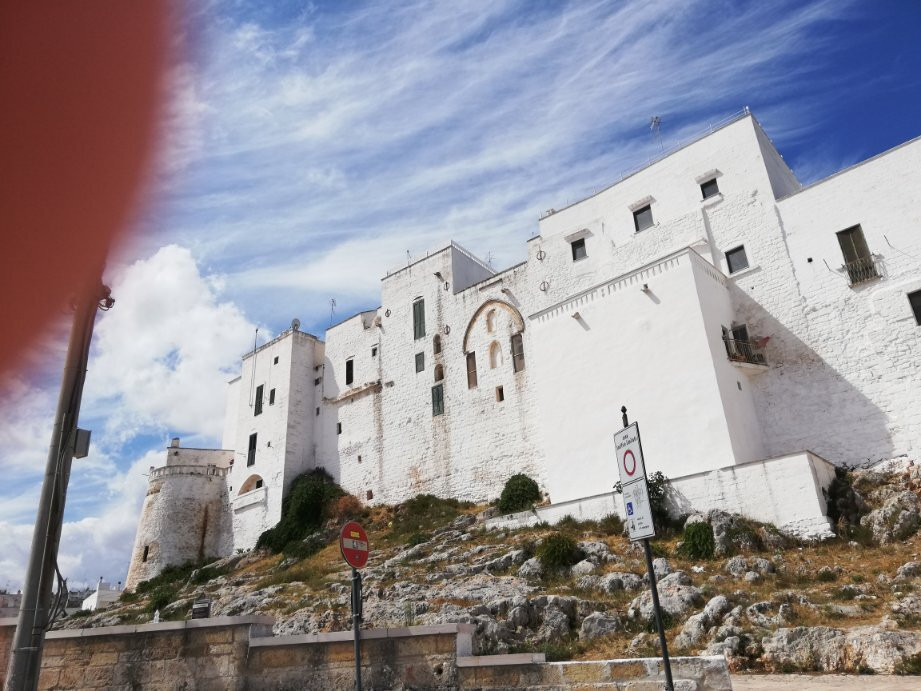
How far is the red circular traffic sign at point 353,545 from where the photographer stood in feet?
25.6

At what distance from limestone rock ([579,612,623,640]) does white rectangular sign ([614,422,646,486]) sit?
5.53 metres

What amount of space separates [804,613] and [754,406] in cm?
1107

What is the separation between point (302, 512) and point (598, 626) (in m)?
23.4

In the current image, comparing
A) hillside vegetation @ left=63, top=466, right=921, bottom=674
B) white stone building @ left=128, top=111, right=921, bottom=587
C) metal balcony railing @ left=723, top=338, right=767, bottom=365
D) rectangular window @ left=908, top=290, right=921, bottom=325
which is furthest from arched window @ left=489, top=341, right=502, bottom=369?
rectangular window @ left=908, top=290, right=921, bottom=325

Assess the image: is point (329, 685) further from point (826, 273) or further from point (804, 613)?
point (826, 273)

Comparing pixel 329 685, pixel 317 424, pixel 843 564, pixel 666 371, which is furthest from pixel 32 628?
pixel 317 424

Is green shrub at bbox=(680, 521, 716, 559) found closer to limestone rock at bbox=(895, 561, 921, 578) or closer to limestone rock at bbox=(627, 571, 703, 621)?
limestone rock at bbox=(627, 571, 703, 621)

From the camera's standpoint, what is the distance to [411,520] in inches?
1096

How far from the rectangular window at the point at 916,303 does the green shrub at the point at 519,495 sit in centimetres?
1348

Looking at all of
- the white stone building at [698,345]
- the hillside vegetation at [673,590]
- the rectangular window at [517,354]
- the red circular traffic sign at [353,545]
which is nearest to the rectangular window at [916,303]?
the white stone building at [698,345]

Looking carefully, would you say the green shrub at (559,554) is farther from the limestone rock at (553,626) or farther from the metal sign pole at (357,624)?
the metal sign pole at (357,624)

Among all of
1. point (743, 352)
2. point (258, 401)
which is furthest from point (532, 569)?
point (258, 401)

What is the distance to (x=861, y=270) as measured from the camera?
20.0 metres

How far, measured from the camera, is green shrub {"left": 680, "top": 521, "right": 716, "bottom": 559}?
15305 millimetres
